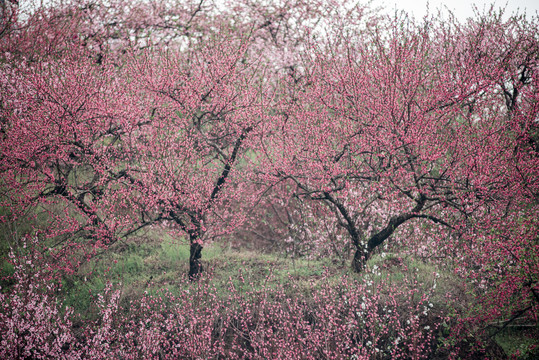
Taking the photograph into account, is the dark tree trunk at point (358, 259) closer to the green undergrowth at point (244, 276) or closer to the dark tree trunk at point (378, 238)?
the dark tree trunk at point (378, 238)

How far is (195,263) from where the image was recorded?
8.16 metres

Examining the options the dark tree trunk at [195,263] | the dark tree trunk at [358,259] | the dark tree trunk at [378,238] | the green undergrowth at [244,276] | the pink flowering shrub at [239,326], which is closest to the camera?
the pink flowering shrub at [239,326]

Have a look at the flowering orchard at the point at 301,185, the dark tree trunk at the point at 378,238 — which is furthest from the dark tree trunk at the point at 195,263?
the dark tree trunk at the point at 378,238

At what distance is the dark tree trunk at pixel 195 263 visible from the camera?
7982mm

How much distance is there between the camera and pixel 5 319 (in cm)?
574

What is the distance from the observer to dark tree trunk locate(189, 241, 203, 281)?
7.98 metres

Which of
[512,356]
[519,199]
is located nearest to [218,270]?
[512,356]

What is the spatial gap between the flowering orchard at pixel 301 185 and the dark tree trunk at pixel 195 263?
0.20m

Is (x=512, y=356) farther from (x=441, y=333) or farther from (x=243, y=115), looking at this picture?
(x=243, y=115)

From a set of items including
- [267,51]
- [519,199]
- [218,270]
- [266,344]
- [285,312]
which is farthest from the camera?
[267,51]

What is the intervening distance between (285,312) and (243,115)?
4154mm

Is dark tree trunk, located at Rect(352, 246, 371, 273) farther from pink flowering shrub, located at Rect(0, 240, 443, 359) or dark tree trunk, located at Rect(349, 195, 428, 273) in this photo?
pink flowering shrub, located at Rect(0, 240, 443, 359)

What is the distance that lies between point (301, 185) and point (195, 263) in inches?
122

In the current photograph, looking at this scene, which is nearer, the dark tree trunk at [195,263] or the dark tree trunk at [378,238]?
the dark tree trunk at [378,238]
